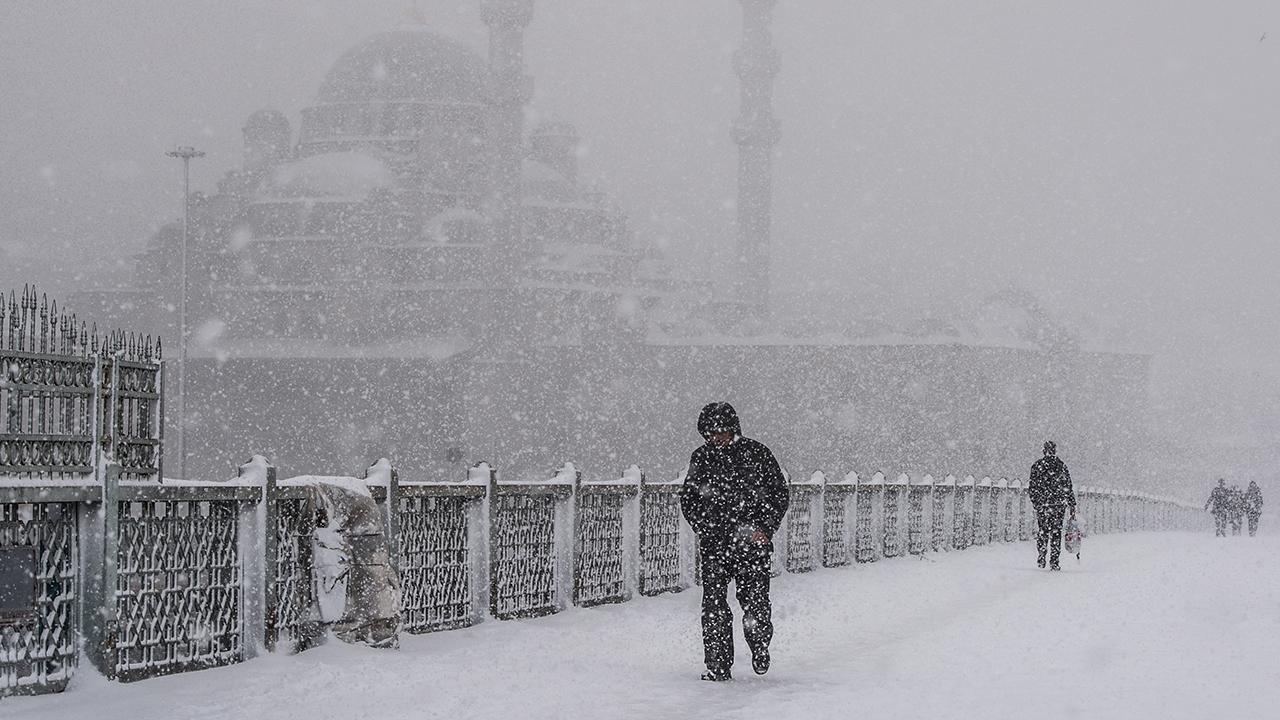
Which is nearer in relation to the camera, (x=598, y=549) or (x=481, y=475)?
(x=481, y=475)

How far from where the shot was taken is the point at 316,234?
7250 centimetres

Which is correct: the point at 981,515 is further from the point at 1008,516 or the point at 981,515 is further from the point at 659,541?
the point at 659,541

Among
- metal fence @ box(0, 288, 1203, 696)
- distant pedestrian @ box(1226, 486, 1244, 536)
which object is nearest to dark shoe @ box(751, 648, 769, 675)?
metal fence @ box(0, 288, 1203, 696)

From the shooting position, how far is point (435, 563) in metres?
10.0

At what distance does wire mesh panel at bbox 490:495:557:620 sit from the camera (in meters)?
10.8

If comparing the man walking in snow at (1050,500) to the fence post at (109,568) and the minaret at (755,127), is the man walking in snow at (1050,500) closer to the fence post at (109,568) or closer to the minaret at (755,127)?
the fence post at (109,568)

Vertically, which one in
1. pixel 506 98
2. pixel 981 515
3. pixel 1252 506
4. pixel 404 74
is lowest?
pixel 1252 506

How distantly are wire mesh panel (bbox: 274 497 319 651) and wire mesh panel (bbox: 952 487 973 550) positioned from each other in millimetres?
15814

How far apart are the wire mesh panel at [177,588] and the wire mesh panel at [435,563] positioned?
1449mm

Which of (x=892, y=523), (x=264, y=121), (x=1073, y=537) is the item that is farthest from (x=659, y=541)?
(x=264, y=121)

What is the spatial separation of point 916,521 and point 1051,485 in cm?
389

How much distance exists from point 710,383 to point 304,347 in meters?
17.6

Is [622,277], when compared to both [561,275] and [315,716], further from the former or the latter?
[315,716]

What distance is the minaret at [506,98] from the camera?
65250 millimetres
